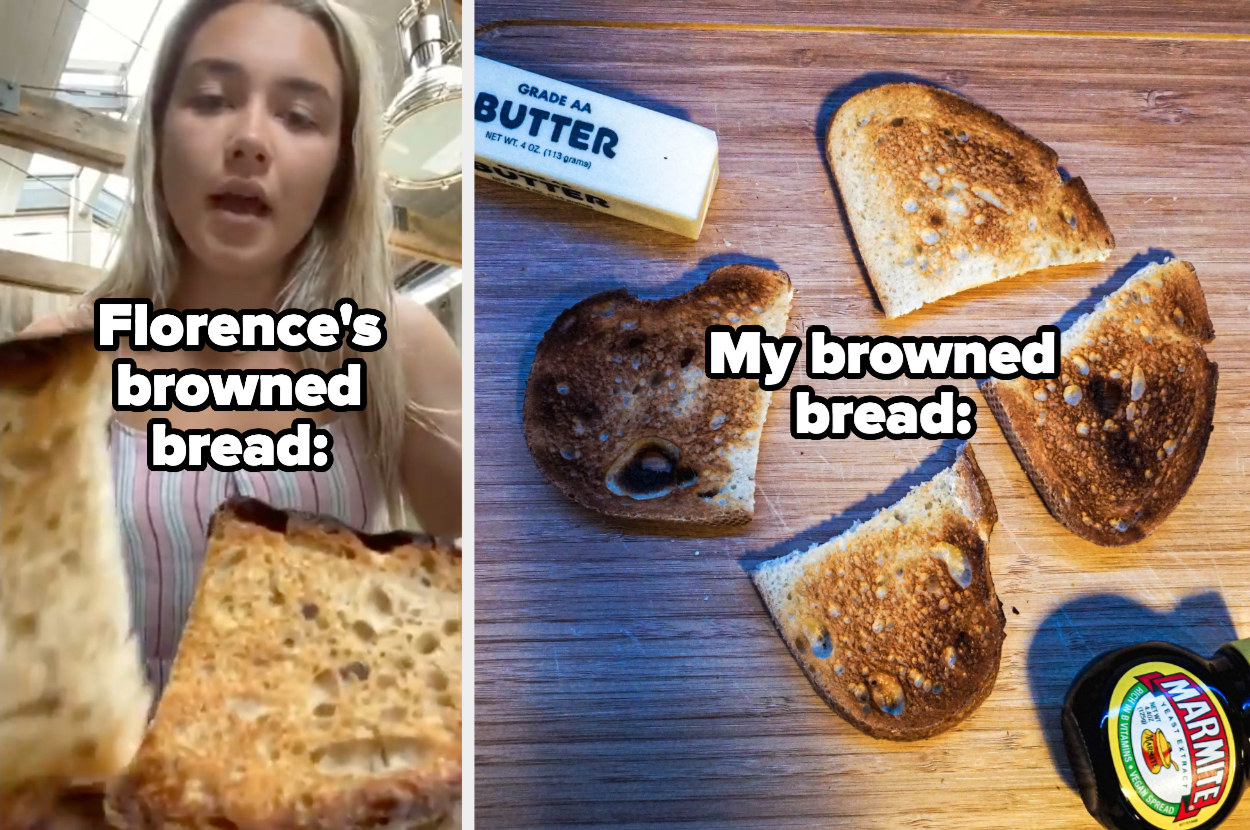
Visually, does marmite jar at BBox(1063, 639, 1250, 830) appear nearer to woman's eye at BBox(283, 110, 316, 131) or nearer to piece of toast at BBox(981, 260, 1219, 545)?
piece of toast at BBox(981, 260, 1219, 545)

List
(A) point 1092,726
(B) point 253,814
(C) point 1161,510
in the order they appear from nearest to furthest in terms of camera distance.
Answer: (B) point 253,814 < (A) point 1092,726 < (C) point 1161,510

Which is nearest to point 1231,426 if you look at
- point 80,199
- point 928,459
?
point 928,459

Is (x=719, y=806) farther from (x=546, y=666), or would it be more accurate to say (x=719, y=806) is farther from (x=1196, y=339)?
(x=1196, y=339)

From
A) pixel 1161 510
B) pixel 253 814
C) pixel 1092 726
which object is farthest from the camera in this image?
pixel 1161 510

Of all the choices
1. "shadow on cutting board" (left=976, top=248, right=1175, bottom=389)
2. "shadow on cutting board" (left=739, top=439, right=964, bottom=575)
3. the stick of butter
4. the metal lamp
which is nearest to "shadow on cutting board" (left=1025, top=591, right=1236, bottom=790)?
"shadow on cutting board" (left=739, top=439, right=964, bottom=575)

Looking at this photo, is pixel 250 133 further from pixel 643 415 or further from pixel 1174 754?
pixel 1174 754

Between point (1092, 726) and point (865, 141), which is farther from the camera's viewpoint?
point (865, 141)

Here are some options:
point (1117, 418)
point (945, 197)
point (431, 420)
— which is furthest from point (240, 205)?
point (1117, 418)
